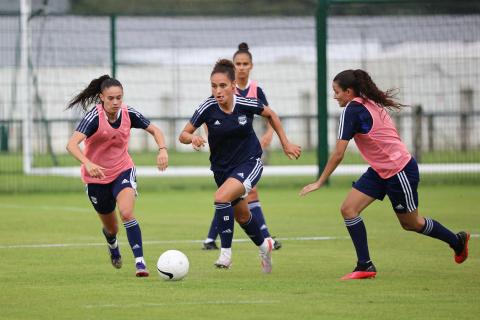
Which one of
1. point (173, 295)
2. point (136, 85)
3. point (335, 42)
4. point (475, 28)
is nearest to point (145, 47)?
point (136, 85)

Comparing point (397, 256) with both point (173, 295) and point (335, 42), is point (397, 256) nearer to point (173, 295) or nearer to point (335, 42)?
point (173, 295)

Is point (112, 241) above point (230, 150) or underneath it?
underneath

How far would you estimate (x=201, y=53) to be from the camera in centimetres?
2441

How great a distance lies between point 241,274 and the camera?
10969 millimetres

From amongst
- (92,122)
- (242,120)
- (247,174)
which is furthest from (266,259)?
(92,122)

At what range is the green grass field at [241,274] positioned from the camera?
8562 mm

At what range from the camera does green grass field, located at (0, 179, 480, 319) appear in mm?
8562

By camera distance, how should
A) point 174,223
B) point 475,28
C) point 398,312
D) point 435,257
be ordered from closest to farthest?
point 398,312
point 435,257
point 174,223
point 475,28

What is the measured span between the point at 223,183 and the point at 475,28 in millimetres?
13382

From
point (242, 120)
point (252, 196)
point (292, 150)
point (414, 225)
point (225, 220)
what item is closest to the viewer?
point (414, 225)

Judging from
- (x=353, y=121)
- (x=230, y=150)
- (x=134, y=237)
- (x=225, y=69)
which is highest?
(x=225, y=69)

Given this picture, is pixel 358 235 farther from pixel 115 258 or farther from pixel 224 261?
pixel 115 258

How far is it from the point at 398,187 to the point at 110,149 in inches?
114

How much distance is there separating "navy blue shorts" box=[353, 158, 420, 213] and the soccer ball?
71.2 inches
